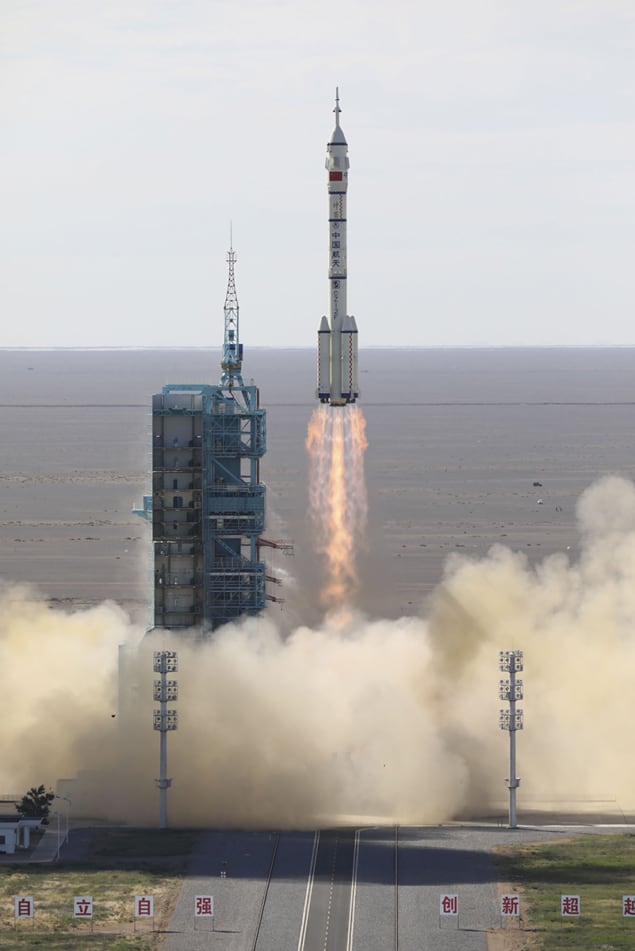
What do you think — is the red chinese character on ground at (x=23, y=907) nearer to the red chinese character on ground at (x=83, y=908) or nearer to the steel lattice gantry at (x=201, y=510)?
the red chinese character on ground at (x=83, y=908)

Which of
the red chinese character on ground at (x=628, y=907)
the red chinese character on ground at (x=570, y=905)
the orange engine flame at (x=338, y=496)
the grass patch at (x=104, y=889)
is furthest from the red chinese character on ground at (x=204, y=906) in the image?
the orange engine flame at (x=338, y=496)

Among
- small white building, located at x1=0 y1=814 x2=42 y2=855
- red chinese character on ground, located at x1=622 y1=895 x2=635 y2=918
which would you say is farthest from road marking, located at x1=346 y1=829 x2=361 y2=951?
small white building, located at x1=0 y1=814 x2=42 y2=855

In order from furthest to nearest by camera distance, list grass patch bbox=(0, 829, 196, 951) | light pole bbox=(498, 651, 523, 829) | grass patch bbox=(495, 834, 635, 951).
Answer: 1. light pole bbox=(498, 651, 523, 829)
2. grass patch bbox=(0, 829, 196, 951)
3. grass patch bbox=(495, 834, 635, 951)

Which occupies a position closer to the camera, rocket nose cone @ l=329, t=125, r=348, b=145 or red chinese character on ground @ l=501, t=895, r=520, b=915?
red chinese character on ground @ l=501, t=895, r=520, b=915

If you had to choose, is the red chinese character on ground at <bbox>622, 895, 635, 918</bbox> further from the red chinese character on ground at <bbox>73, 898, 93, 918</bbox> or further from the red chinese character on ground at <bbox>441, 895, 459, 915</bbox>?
the red chinese character on ground at <bbox>73, 898, 93, 918</bbox>

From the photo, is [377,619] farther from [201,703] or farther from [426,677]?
[201,703]

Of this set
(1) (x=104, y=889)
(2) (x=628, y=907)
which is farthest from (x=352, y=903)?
(2) (x=628, y=907)
